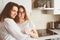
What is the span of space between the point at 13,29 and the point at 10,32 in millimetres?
50

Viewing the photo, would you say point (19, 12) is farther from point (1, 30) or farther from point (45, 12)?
point (45, 12)

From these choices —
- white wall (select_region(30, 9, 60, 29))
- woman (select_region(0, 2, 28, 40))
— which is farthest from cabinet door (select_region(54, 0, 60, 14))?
woman (select_region(0, 2, 28, 40))

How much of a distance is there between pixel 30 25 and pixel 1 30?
371mm

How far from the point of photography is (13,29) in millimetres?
1669

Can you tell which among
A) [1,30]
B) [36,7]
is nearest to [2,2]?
[1,30]

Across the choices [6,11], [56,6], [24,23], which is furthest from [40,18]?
[6,11]

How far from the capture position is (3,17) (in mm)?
1738

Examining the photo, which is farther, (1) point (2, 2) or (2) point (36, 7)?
(2) point (36, 7)

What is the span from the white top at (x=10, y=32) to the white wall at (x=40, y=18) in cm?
88

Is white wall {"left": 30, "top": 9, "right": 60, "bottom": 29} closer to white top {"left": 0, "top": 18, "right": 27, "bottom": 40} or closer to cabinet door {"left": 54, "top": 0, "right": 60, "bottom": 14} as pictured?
Result: cabinet door {"left": 54, "top": 0, "right": 60, "bottom": 14}

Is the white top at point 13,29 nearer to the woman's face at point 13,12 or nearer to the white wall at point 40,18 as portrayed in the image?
the woman's face at point 13,12

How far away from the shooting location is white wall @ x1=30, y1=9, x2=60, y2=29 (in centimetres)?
257

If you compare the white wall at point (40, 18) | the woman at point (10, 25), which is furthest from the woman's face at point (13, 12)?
the white wall at point (40, 18)

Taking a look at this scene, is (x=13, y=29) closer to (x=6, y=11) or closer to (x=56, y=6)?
(x=6, y=11)
